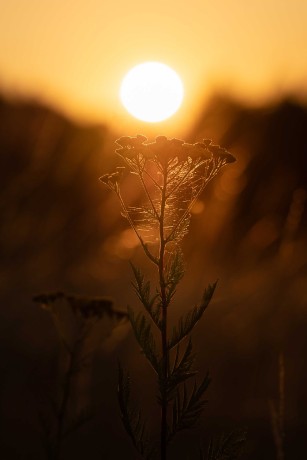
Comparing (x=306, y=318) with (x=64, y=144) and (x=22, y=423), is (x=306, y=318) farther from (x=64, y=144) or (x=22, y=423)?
(x=64, y=144)

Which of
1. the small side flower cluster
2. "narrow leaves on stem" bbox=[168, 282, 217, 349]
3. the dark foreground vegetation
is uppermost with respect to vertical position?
the small side flower cluster

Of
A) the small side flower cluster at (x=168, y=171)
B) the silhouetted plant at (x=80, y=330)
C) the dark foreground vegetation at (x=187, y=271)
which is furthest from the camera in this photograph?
the dark foreground vegetation at (x=187, y=271)

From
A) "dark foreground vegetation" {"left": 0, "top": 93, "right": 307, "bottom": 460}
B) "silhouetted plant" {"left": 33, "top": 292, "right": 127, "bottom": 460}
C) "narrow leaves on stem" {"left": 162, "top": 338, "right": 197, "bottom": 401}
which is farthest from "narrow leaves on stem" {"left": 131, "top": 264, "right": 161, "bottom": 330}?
"silhouetted plant" {"left": 33, "top": 292, "right": 127, "bottom": 460}

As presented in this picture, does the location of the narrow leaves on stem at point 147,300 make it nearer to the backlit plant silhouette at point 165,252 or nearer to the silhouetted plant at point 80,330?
the backlit plant silhouette at point 165,252

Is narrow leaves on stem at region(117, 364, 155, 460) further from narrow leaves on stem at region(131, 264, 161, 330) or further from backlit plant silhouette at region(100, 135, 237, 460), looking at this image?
narrow leaves on stem at region(131, 264, 161, 330)

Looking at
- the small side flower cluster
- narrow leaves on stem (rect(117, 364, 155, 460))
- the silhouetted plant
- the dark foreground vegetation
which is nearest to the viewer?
narrow leaves on stem (rect(117, 364, 155, 460))

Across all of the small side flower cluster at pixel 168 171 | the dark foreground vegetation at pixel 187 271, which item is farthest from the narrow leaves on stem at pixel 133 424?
the dark foreground vegetation at pixel 187 271

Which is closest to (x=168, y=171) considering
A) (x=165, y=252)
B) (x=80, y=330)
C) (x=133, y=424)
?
(x=165, y=252)
